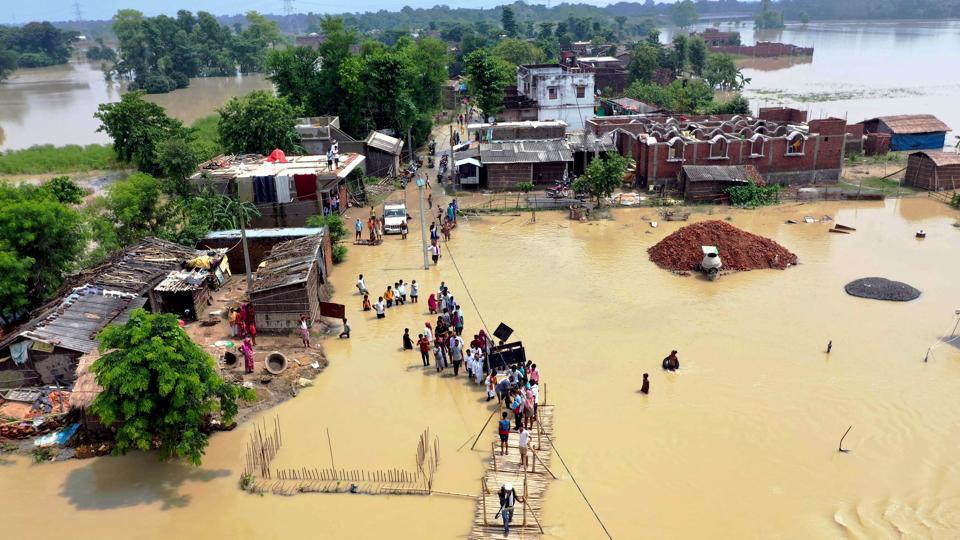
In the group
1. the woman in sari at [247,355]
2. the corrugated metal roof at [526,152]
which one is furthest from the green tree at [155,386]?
the corrugated metal roof at [526,152]

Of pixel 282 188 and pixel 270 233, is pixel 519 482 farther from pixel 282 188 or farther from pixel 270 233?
pixel 282 188

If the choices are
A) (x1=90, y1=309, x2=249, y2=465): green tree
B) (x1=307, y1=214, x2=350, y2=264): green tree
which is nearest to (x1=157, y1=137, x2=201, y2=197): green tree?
(x1=307, y1=214, x2=350, y2=264): green tree

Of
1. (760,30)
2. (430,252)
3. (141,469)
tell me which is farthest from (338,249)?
(760,30)

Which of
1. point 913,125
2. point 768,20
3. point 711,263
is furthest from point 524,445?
point 768,20

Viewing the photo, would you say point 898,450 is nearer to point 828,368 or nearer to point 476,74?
point 828,368

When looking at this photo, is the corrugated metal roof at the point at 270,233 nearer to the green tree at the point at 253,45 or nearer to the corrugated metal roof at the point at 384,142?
the corrugated metal roof at the point at 384,142

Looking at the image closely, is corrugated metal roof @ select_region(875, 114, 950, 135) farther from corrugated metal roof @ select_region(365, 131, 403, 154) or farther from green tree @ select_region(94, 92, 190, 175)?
green tree @ select_region(94, 92, 190, 175)
